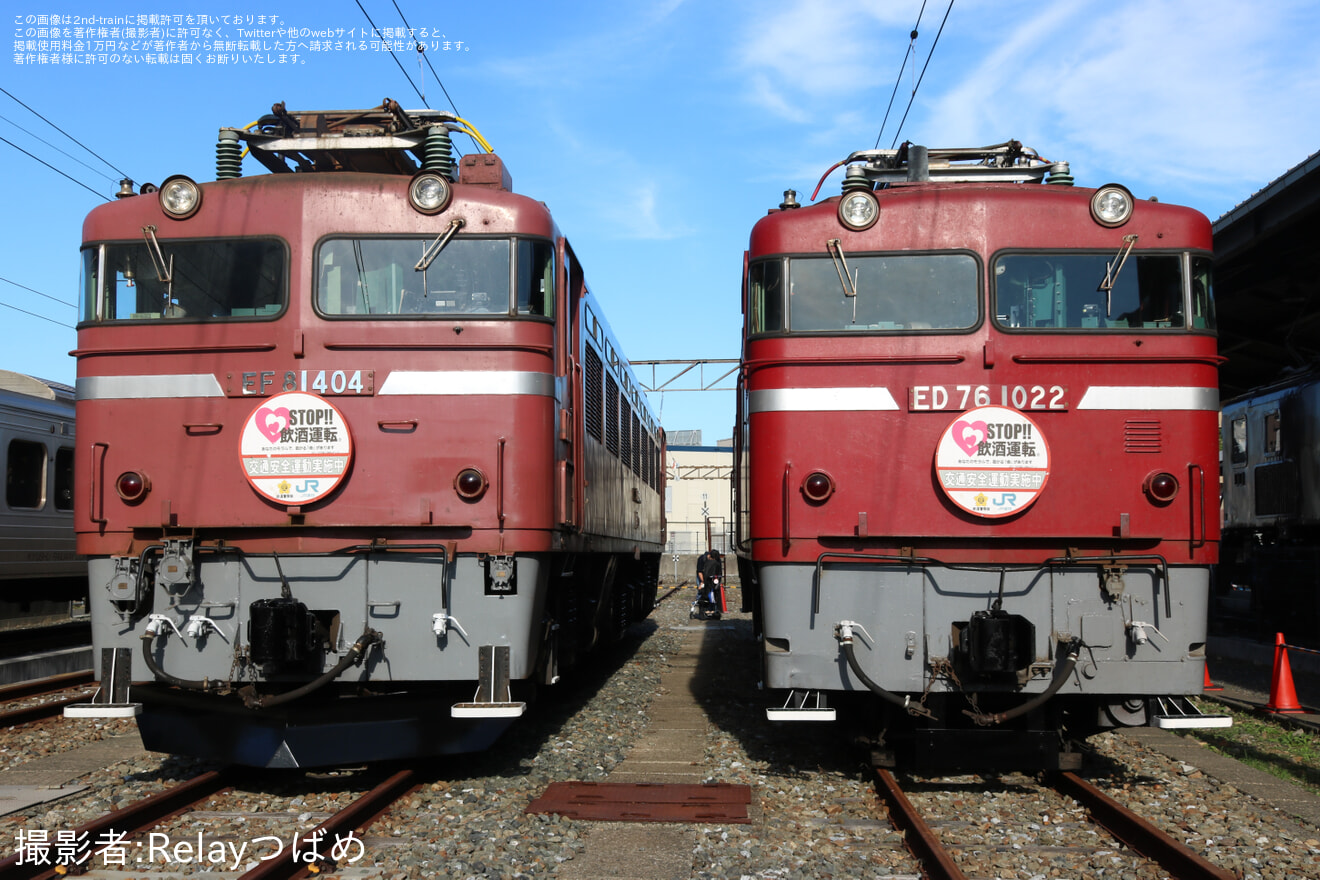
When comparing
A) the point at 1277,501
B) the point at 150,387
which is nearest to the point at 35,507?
the point at 150,387

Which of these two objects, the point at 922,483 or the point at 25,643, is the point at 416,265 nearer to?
the point at 922,483

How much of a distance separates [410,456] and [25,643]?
36.6 ft

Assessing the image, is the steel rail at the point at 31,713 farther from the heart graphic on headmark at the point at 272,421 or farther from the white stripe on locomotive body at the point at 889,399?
the white stripe on locomotive body at the point at 889,399

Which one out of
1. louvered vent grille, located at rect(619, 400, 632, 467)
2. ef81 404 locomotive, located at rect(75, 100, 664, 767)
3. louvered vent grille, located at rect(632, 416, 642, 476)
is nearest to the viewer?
ef81 404 locomotive, located at rect(75, 100, 664, 767)

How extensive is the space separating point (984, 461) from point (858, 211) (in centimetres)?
176

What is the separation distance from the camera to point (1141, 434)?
22.0ft

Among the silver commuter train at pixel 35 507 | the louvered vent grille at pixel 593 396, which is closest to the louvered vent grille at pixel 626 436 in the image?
the louvered vent grille at pixel 593 396

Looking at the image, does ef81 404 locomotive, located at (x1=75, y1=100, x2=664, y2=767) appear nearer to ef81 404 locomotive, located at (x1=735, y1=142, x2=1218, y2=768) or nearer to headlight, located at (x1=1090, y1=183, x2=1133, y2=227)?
ef81 404 locomotive, located at (x1=735, y1=142, x2=1218, y2=768)

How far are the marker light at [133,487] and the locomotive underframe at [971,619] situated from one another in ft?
12.9

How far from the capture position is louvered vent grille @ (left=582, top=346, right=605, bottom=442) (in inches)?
376

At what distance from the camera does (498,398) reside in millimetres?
6828

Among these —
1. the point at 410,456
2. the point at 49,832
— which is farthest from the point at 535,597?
the point at 49,832

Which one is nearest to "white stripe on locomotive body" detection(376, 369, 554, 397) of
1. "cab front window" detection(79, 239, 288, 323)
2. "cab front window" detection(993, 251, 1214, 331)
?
"cab front window" detection(79, 239, 288, 323)

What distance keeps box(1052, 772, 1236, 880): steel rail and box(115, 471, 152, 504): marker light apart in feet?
19.3
